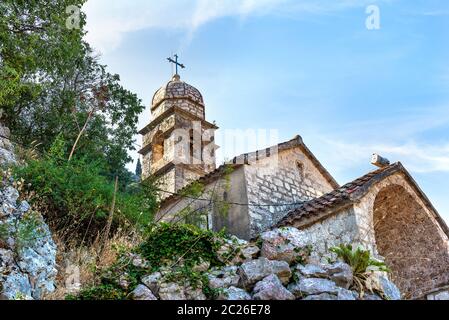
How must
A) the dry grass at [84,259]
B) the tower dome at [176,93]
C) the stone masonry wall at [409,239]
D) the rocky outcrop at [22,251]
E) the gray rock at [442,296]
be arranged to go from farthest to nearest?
the tower dome at [176,93] → the stone masonry wall at [409,239] → the gray rock at [442,296] → the dry grass at [84,259] → the rocky outcrop at [22,251]

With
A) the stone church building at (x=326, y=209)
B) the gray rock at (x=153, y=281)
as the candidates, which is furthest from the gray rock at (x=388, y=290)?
the gray rock at (x=153, y=281)

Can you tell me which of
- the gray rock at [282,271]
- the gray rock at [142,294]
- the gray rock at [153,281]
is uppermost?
the gray rock at [282,271]

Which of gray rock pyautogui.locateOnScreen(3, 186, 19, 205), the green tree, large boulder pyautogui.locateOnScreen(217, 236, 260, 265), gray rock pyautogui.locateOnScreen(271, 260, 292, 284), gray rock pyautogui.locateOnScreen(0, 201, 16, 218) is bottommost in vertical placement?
gray rock pyautogui.locateOnScreen(271, 260, 292, 284)

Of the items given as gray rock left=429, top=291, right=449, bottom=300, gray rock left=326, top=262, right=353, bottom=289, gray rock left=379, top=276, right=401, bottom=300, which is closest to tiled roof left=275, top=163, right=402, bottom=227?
gray rock left=379, top=276, right=401, bottom=300

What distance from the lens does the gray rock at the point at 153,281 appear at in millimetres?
5883

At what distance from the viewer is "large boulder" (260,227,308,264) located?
21.9ft

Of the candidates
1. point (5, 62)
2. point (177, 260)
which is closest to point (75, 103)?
point (5, 62)

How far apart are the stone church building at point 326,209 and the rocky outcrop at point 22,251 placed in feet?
11.0

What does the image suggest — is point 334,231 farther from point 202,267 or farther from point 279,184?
point 202,267

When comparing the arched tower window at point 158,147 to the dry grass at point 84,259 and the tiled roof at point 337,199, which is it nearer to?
the tiled roof at point 337,199

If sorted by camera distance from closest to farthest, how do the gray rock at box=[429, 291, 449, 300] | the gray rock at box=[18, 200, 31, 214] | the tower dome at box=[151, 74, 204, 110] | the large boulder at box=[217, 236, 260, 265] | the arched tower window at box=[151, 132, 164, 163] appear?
the large boulder at box=[217, 236, 260, 265]
the gray rock at box=[18, 200, 31, 214]
the gray rock at box=[429, 291, 449, 300]
the arched tower window at box=[151, 132, 164, 163]
the tower dome at box=[151, 74, 204, 110]

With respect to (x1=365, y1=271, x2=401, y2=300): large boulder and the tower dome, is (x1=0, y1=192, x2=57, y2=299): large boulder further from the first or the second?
the tower dome

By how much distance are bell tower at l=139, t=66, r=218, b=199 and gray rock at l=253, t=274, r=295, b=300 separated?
1023cm
